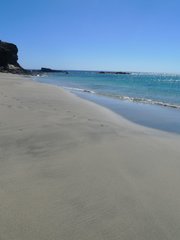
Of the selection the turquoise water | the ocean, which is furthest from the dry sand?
the turquoise water

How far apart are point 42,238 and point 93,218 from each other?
630 millimetres

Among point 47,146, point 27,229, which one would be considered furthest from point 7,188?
point 47,146

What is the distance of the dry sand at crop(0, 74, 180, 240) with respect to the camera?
126 inches

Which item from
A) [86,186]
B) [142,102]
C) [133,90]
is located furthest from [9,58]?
[86,186]

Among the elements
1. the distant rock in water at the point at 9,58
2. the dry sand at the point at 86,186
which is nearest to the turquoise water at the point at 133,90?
the dry sand at the point at 86,186

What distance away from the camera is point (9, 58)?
85562 millimetres

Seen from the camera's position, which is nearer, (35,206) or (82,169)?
(35,206)

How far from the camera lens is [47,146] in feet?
19.9

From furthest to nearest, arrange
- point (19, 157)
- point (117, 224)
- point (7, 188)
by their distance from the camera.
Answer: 1. point (19, 157)
2. point (7, 188)
3. point (117, 224)

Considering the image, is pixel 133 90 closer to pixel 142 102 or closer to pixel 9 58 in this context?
pixel 142 102

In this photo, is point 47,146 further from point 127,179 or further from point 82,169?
point 127,179

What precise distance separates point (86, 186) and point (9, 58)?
282 feet

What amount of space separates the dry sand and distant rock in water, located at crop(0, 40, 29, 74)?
72377 mm

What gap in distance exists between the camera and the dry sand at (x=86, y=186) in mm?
3197
